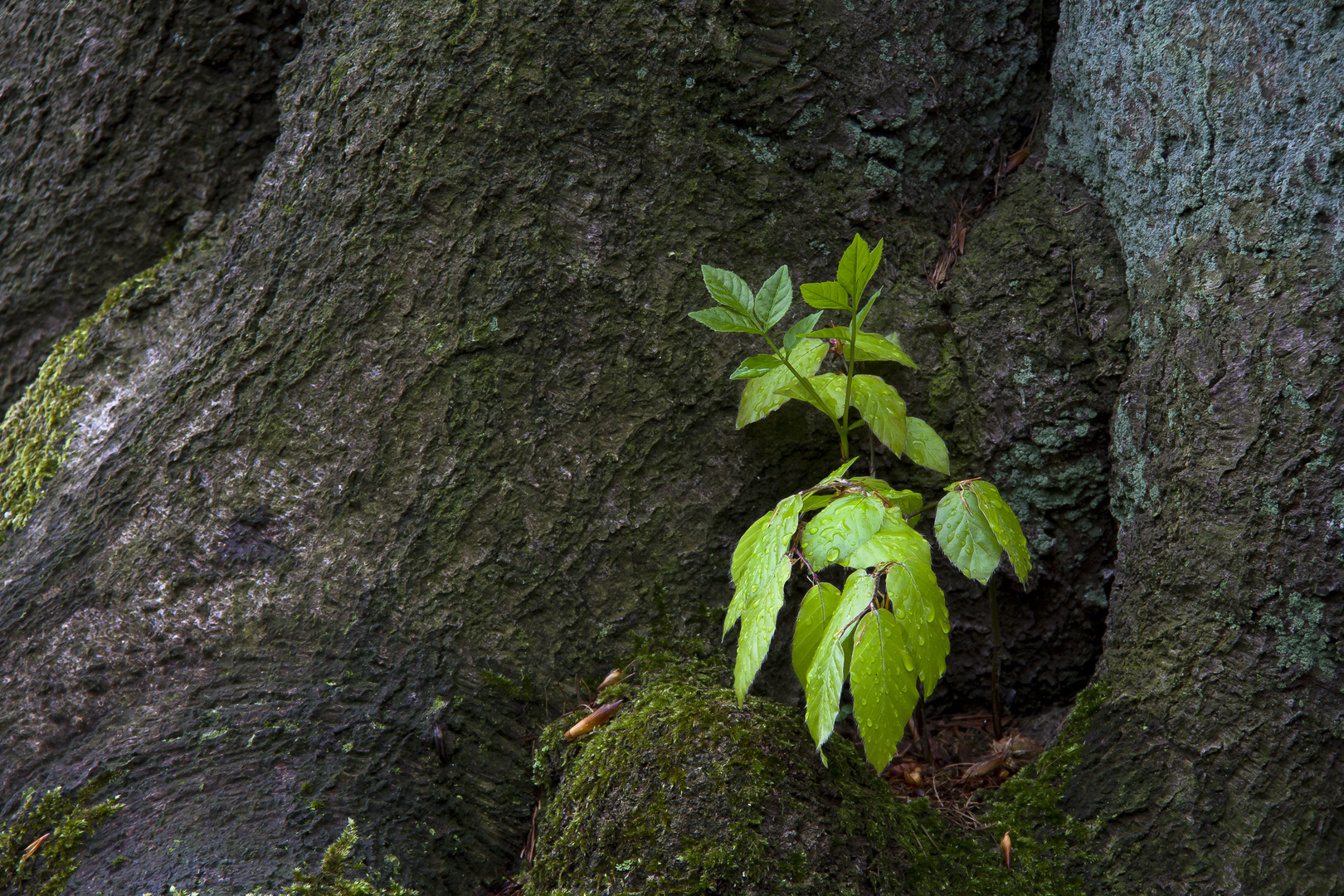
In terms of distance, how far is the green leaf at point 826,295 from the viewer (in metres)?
1.65

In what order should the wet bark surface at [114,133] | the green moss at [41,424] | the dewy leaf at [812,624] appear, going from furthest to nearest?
1. the wet bark surface at [114,133]
2. the green moss at [41,424]
3. the dewy leaf at [812,624]

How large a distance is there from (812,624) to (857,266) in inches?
26.7

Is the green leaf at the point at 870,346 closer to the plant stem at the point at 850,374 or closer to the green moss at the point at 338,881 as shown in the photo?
the plant stem at the point at 850,374

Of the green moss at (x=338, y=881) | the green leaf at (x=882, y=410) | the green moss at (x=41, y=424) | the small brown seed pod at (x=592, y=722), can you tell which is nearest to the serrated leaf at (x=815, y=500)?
the green leaf at (x=882, y=410)

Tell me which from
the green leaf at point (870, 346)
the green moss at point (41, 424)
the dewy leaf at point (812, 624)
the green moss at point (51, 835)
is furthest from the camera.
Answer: the green moss at point (41, 424)

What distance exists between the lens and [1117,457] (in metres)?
1.96

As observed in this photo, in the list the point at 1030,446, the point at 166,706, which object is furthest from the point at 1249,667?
the point at 166,706

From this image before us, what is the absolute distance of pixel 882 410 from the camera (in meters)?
1.82

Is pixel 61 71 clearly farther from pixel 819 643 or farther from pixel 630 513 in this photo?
pixel 819 643

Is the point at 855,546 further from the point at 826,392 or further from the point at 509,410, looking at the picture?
the point at 509,410

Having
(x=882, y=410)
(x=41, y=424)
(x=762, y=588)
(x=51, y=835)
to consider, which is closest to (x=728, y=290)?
(x=882, y=410)

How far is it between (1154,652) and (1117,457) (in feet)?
1.48

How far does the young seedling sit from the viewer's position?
4.54 feet

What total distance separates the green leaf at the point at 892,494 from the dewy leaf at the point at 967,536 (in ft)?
0.18
